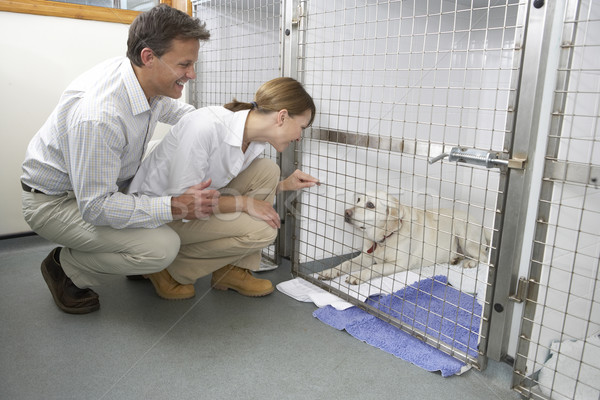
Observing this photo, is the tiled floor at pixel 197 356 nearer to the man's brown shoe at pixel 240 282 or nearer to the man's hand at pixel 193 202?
the man's brown shoe at pixel 240 282

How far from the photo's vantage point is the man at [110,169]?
1.45m

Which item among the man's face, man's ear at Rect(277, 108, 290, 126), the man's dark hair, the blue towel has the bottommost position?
the blue towel

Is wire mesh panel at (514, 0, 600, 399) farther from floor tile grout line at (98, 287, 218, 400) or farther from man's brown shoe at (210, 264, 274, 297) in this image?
floor tile grout line at (98, 287, 218, 400)

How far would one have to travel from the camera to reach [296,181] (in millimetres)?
1979

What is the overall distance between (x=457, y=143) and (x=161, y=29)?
1.31 m

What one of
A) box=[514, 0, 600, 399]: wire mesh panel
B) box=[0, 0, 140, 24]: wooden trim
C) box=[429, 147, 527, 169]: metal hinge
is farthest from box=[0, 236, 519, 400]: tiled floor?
box=[0, 0, 140, 24]: wooden trim

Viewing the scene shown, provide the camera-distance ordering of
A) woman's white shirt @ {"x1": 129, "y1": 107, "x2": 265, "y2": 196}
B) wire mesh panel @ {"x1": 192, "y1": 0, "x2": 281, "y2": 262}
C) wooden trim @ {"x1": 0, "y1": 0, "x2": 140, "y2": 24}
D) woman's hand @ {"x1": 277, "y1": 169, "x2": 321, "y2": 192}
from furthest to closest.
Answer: wire mesh panel @ {"x1": 192, "y1": 0, "x2": 281, "y2": 262}
wooden trim @ {"x1": 0, "y1": 0, "x2": 140, "y2": 24}
woman's hand @ {"x1": 277, "y1": 169, "x2": 321, "y2": 192}
woman's white shirt @ {"x1": 129, "y1": 107, "x2": 265, "y2": 196}

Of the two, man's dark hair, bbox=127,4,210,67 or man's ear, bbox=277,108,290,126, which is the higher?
man's dark hair, bbox=127,4,210,67

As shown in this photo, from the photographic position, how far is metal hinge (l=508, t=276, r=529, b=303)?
1285mm

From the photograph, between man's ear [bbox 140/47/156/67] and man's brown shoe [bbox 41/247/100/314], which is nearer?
man's ear [bbox 140/47/156/67]

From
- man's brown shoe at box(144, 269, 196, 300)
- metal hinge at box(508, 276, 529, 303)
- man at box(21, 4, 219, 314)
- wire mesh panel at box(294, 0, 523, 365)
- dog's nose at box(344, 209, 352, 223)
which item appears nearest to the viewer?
metal hinge at box(508, 276, 529, 303)

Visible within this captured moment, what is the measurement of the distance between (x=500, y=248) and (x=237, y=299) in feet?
3.37

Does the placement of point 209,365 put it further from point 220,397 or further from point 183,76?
point 183,76

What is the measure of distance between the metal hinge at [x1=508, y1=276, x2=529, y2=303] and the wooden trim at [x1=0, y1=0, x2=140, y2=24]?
7.64 ft
